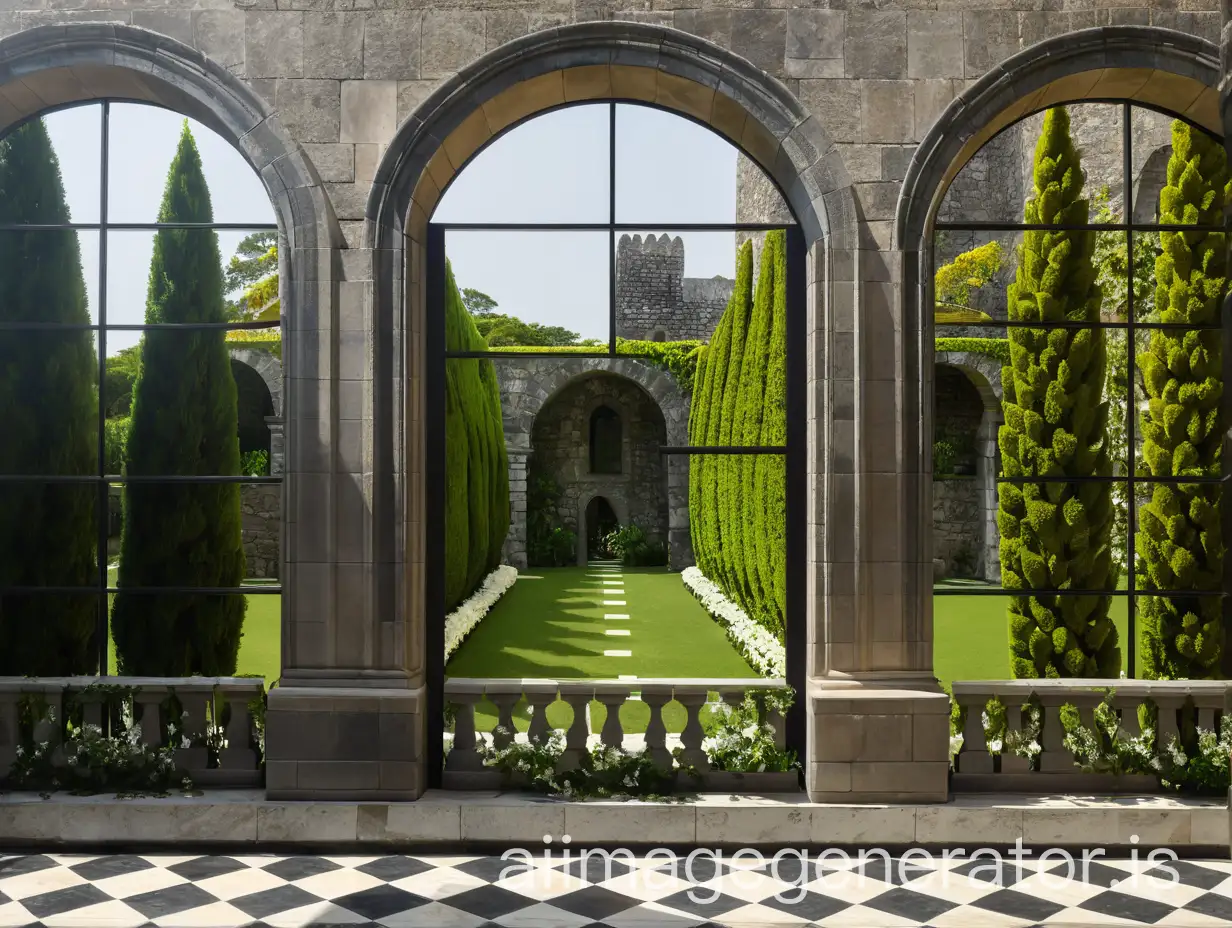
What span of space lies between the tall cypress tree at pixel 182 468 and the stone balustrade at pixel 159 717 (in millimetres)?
1423

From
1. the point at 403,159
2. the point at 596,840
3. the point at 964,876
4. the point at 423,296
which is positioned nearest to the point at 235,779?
the point at 596,840

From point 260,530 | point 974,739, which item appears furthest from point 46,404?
point 260,530

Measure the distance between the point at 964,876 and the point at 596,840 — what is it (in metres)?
1.73

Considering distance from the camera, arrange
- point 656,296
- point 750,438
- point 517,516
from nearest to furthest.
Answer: point 750,438 < point 517,516 < point 656,296

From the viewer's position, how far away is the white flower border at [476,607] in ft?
34.8

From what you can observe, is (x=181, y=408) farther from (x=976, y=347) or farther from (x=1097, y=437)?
(x=976, y=347)

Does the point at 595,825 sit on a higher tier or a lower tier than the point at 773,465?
lower

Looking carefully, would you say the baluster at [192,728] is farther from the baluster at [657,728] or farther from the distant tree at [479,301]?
the distant tree at [479,301]

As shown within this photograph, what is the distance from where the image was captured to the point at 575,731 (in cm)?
520

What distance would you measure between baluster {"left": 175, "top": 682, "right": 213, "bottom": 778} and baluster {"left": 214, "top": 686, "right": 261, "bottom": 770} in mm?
85

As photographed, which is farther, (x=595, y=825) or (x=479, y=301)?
(x=479, y=301)

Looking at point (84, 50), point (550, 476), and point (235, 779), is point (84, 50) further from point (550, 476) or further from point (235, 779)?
point (550, 476)

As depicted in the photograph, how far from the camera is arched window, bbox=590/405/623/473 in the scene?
23297mm

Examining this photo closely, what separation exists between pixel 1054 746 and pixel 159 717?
475 centimetres
